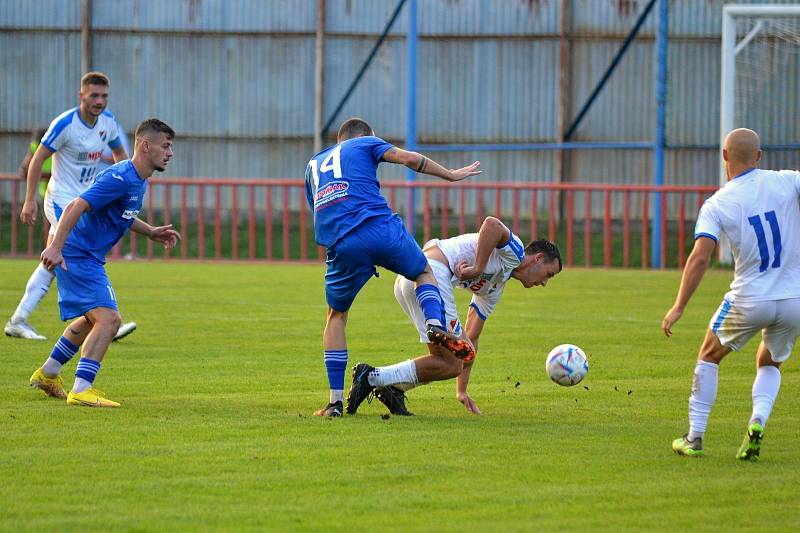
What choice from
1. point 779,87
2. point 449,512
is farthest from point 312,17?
point 449,512

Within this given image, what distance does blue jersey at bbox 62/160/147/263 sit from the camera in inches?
329

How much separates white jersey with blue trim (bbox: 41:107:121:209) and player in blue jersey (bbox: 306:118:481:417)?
4.64m

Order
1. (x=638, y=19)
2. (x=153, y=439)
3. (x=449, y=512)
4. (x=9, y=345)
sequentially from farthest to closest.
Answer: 1. (x=638, y=19)
2. (x=9, y=345)
3. (x=153, y=439)
4. (x=449, y=512)

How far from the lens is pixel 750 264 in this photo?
6754mm

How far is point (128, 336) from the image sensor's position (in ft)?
41.0

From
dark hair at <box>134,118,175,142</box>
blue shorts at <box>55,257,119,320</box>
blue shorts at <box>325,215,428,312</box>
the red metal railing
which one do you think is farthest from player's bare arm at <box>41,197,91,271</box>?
the red metal railing

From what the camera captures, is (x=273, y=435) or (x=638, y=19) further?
(x=638, y=19)

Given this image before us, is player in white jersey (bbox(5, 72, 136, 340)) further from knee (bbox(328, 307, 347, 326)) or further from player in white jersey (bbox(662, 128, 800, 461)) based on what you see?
player in white jersey (bbox(662, 128, 800, 461))

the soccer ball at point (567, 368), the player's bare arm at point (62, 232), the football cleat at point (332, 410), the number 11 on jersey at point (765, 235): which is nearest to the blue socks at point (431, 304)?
the football cleat at point (332, 410)

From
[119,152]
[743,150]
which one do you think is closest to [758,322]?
[743,150]

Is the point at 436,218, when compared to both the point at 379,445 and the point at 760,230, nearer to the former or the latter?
the point at 379,445

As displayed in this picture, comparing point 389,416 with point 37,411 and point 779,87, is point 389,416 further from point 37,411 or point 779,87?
point 779,87

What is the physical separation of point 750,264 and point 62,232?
4.12 metres

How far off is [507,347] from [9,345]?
14.5 ft
